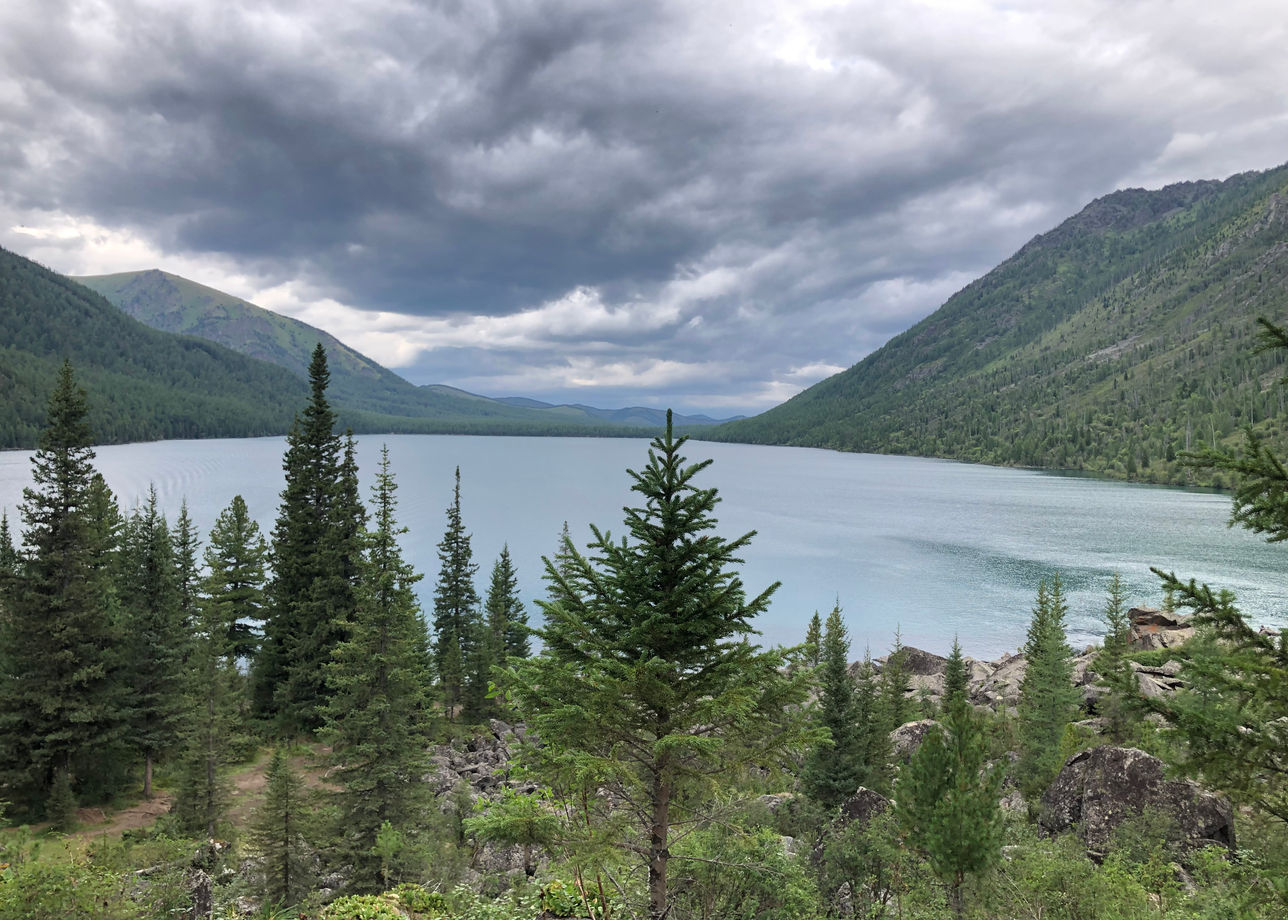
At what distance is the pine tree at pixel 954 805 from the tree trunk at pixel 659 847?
17.4 feet

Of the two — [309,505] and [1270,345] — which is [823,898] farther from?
[309,505]

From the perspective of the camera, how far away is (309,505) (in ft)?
123

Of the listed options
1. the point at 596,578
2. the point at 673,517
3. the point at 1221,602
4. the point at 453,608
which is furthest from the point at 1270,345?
the point at 453,608

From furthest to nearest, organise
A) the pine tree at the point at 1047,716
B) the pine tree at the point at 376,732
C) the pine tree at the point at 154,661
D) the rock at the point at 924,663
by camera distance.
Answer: the rock at the point at 924,663
the pine tree at the point at 154,661
the pine tree at the point at 1047,716
the pine tree at the point at 376,732

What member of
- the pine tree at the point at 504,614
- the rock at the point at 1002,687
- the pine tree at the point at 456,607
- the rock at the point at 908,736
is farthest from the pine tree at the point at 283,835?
the rock at the point at 1002,687

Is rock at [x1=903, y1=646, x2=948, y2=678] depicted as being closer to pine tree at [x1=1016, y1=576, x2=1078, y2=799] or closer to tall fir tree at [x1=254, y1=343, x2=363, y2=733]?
pine tree at [x1=1016, y1=576, x2=1078, y2=799]

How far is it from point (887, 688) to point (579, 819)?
27.7 meters

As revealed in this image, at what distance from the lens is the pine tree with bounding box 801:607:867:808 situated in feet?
83.9

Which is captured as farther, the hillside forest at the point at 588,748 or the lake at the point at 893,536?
the lake at the point at 893,536

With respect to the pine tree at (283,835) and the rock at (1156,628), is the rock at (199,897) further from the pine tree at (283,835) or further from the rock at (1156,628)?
the rock at (1156,628)

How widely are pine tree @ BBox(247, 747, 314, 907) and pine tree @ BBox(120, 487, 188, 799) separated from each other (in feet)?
38.4

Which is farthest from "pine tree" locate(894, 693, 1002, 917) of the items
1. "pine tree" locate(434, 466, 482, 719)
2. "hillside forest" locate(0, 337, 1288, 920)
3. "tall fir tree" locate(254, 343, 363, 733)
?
"pine tree" locate(434, 466, 482, 719)

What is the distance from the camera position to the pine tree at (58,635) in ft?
79.9

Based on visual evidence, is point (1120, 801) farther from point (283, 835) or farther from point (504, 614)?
point (504, 614)
